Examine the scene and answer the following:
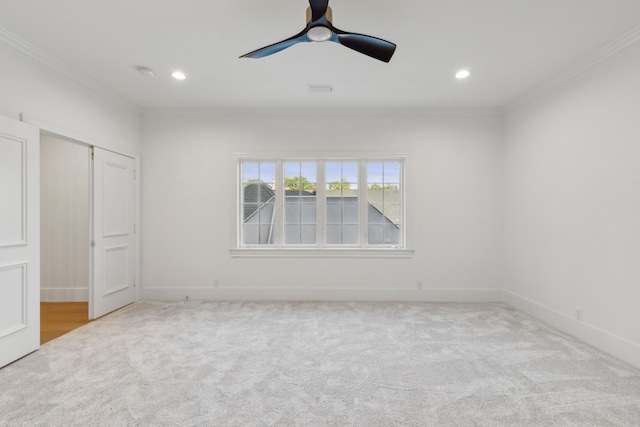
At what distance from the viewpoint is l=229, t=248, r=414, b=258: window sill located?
455cm

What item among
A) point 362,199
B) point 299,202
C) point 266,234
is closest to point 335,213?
point 362,199

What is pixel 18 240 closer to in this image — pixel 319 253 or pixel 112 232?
pixel 112 232

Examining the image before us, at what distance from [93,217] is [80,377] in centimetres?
200

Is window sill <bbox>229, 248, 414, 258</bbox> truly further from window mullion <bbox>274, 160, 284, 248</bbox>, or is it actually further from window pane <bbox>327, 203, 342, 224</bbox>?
window pane <bbox>327, 203, 342, 224</bbox>

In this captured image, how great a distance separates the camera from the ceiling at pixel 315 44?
93.1 inches

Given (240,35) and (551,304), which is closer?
(240,35)

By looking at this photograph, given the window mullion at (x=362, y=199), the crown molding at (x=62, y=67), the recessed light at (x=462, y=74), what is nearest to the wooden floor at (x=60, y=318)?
the crown molding at (x=62, y=67)

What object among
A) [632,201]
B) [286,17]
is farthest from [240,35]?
[632,201]

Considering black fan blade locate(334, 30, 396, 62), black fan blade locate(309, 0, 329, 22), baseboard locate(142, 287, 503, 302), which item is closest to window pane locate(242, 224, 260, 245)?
baseboard locate(142, 287, 503, 302)

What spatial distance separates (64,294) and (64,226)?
98cm

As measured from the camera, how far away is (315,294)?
14.9 ft

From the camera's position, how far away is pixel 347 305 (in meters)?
4.31

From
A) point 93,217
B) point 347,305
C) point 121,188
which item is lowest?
point 347,305

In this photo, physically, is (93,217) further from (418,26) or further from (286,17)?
(418,26)
